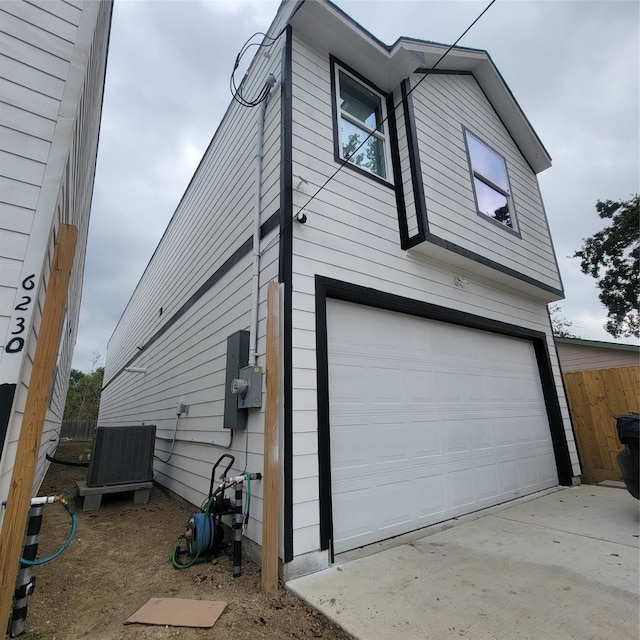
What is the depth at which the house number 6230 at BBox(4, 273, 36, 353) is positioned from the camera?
6.07ft

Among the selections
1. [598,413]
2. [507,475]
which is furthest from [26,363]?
[598,413]

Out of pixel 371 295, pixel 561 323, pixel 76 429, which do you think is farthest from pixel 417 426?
pixel 561 323

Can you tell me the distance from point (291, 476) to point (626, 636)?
6.64ft

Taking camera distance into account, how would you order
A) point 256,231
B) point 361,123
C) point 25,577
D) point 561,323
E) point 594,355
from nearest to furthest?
point 25,577, point 256,231, point 361,123, point 594,355, point 561,323

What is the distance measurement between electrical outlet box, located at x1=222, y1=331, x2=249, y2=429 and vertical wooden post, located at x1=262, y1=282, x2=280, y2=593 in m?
0.56

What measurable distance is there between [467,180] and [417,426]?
3709 mm

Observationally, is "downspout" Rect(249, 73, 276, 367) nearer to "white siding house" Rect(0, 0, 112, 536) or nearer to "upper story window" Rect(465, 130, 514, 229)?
"white siding house" Rect(0, 0, 112, 536)

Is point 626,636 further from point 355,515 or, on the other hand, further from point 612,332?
point 612,332

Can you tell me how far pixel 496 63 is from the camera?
601 centimetres

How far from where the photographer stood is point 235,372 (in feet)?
10.6

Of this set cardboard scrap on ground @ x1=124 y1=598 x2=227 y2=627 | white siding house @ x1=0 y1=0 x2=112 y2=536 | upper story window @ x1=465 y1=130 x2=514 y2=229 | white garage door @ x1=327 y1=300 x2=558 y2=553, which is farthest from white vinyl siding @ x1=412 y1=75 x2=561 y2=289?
cardboard scrap on ground @ x1=124 y1=598 x2=227 y2=627

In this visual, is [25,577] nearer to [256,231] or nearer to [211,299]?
[256,231]

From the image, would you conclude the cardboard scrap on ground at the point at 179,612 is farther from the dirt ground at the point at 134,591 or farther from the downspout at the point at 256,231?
the downspout at the point at 256,231

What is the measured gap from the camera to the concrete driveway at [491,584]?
182 cm
